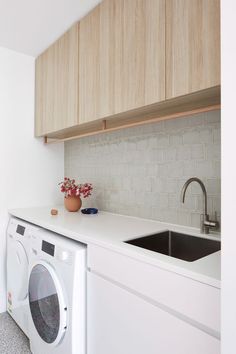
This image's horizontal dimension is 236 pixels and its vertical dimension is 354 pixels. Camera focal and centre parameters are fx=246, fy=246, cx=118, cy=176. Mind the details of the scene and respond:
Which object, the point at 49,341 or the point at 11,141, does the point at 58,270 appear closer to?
the point at 49,341

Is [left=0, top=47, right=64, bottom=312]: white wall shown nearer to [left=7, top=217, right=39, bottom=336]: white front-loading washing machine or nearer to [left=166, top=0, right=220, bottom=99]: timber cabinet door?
[left=7, top=217, right=39, bottom=336]: white front-loading washing machine

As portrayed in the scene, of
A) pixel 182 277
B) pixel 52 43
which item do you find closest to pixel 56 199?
pixel 52 43

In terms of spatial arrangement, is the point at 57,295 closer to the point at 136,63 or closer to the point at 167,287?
the point at 167,287

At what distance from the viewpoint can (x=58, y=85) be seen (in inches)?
85.4

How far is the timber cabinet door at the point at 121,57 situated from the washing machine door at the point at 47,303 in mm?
1109

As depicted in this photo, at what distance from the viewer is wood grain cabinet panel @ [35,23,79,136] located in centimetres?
197

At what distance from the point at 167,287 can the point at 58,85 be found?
187cm

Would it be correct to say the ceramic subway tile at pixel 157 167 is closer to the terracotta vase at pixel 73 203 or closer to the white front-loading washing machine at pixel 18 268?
the terracotta vase at pixel 73 203

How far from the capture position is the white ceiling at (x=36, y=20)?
1.75m

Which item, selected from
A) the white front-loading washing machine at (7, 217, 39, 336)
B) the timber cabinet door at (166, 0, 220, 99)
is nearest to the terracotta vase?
the white front-loading washing machine at (7, 217, 39, 336)

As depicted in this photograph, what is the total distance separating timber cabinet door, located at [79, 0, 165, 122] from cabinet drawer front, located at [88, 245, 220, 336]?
85cm

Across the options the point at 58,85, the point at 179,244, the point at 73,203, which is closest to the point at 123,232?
the point at 179,244

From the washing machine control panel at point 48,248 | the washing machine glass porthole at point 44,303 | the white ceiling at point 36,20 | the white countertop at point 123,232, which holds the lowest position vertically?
the washing machine glass porthole at point 44,303
